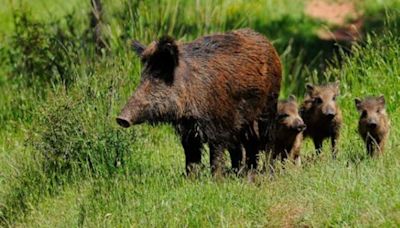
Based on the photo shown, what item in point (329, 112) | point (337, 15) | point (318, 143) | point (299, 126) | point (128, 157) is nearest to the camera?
point (299, 126)

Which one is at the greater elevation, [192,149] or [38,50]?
[192,149]

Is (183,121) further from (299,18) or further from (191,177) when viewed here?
(299,18)

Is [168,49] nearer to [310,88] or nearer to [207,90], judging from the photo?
[207,90]

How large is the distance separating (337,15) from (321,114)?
1095cm

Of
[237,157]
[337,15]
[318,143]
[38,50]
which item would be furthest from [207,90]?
[337,15]

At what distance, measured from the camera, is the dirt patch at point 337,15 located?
21.1m

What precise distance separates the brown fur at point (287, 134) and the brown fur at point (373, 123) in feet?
2.10

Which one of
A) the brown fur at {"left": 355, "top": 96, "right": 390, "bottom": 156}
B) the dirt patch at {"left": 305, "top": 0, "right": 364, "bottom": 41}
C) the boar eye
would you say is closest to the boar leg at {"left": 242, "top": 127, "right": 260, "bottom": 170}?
the boar eye

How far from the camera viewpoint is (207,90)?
1066 cm

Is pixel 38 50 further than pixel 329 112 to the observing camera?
Yes

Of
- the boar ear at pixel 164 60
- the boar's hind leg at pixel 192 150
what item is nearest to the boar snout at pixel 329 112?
the boar's hind leg at pixel 192 150

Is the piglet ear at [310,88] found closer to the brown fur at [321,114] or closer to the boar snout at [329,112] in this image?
the brown fur at [321,114]

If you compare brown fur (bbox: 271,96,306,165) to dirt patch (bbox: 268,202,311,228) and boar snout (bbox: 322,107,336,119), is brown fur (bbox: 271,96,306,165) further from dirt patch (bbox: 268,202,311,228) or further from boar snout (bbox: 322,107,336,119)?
dirt patch (bbox: 268,202,311,228)

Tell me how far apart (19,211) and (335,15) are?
12283 millimetres
